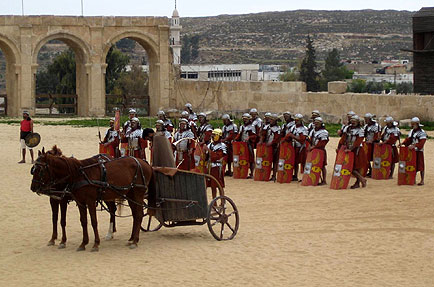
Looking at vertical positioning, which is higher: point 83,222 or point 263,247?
point 83,222

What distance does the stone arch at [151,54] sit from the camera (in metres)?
38.4

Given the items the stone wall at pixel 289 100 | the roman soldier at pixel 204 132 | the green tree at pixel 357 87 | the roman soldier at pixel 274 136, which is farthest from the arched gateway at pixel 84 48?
the green tree at pixel 357 87

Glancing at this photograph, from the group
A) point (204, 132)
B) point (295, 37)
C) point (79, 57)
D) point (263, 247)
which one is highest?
point (295, 37)

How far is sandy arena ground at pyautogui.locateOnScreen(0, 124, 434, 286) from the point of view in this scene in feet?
36.3

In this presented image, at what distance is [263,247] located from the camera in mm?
12703

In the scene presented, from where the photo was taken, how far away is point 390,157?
63.5 ft

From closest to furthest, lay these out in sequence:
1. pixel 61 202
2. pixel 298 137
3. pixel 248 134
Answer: pixel 61 202
pixel 298 137
pixel 248 134

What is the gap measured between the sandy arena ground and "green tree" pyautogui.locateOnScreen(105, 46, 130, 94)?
49.2 m

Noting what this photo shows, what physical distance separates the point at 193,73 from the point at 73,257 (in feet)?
200

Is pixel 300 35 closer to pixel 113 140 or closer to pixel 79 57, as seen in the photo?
pixel 79 57

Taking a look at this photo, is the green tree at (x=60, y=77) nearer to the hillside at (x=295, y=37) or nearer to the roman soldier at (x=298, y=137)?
the hillside at (x=295, y=37)

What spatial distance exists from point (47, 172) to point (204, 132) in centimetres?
678

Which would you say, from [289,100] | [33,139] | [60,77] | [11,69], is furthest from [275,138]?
[60,77]

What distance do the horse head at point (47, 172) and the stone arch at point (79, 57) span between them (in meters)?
25.9
